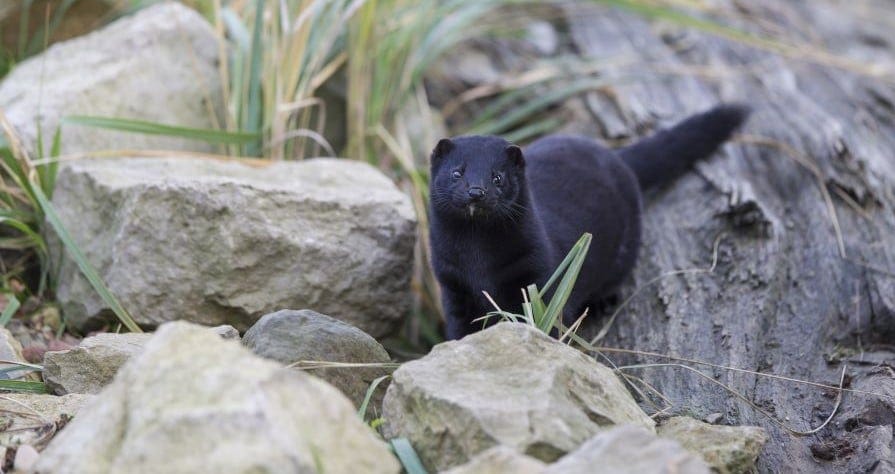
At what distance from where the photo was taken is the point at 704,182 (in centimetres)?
525

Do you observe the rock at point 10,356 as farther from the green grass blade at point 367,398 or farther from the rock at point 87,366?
the green grass blade at point 367,398

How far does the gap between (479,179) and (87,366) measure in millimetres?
1589

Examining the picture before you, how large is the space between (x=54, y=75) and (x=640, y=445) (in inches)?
163

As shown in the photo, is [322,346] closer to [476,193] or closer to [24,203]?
[476,193]

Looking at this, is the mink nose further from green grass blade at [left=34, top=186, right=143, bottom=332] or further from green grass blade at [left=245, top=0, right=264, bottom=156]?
green grass blade at [left=245, top=0, right=264, bottom=156]

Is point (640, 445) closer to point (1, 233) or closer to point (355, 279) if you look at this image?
point (355, 279)

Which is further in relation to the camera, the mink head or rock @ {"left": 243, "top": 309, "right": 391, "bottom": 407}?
the mink head

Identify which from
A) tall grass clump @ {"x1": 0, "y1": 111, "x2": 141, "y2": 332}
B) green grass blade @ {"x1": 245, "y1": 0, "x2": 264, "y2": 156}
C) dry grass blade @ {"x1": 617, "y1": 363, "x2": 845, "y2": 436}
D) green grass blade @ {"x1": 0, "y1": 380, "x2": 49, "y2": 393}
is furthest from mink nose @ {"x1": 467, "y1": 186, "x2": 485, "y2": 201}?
green grass blade @ {"x1": 245, "y1": 0, "x2": 264, "y2": 156}

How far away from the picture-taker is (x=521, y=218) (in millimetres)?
4023

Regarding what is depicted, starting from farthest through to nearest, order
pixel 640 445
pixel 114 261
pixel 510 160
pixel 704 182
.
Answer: pixel 704 182, pixel 114 261, pixel 510 160, pixel 640 445

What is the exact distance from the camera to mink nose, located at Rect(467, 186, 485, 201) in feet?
12.3

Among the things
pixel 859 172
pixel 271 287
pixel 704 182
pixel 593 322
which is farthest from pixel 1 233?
pixel 859 172

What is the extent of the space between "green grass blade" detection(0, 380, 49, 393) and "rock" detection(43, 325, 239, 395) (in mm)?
38

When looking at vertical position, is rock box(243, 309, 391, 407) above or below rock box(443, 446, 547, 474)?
below
